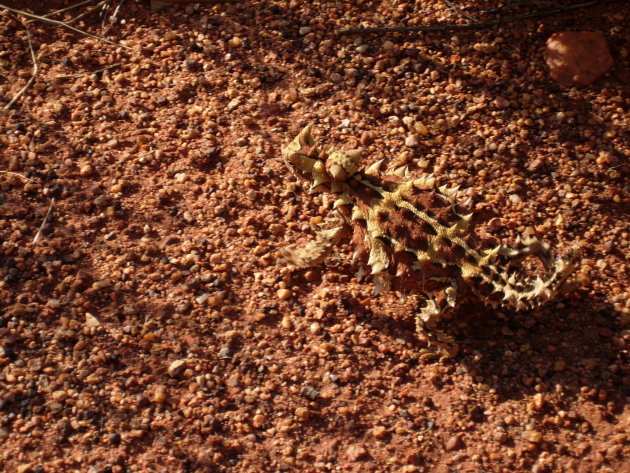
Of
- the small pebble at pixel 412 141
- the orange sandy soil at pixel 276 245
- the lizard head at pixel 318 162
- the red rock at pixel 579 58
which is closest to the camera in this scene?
the orange sandy soil at pixel 276 245

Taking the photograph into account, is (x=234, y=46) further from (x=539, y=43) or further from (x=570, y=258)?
(x=570, y=258)

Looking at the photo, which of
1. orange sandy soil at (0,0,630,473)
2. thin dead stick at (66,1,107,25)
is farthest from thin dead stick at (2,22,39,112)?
thin dead stick at (66,1,107,25)

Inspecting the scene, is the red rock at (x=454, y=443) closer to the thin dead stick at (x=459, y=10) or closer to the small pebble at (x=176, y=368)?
the small pebble at (x=176, y=368)

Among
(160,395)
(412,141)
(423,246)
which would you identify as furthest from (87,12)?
(423,246)

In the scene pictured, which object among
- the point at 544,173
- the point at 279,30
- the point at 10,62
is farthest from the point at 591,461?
the point at 10,62

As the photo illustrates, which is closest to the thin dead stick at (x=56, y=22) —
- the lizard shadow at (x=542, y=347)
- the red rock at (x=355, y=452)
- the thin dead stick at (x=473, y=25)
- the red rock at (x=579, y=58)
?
the thin dead stick at (x=473, y=25)
